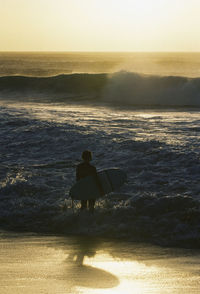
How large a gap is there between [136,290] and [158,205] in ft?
11.6

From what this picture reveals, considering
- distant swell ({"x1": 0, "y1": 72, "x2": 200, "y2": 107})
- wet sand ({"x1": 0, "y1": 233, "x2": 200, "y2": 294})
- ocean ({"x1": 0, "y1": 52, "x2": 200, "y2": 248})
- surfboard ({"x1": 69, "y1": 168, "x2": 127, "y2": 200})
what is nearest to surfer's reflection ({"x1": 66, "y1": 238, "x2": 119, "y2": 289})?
wet sand ({"x1": 0, "y1": 233, "x2": 200, "y2": 294})

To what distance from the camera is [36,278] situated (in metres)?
4.62

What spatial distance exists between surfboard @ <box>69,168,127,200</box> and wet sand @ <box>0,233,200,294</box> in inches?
35.1

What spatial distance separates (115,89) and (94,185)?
82.2 feet

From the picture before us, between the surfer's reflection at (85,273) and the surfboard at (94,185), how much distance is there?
1330mm

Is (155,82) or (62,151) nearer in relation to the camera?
(62,151)

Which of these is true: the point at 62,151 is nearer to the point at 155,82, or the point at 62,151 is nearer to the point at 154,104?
the point at 154,104

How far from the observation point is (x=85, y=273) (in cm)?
485

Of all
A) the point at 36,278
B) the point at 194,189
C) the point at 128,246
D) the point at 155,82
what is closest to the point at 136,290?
the point at 36,278

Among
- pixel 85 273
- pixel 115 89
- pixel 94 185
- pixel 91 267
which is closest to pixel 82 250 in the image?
pixel 91 267

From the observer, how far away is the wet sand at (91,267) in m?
4.36

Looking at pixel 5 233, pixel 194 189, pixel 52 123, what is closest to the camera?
pixel 5 233

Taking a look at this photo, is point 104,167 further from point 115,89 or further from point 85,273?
point 115,89

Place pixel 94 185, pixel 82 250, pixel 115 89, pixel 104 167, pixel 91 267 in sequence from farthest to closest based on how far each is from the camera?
1. pixel 115 89
2. pixel 104 167
3. pixel 94 185
4. pixel 82 250
5. pixel 91 267
